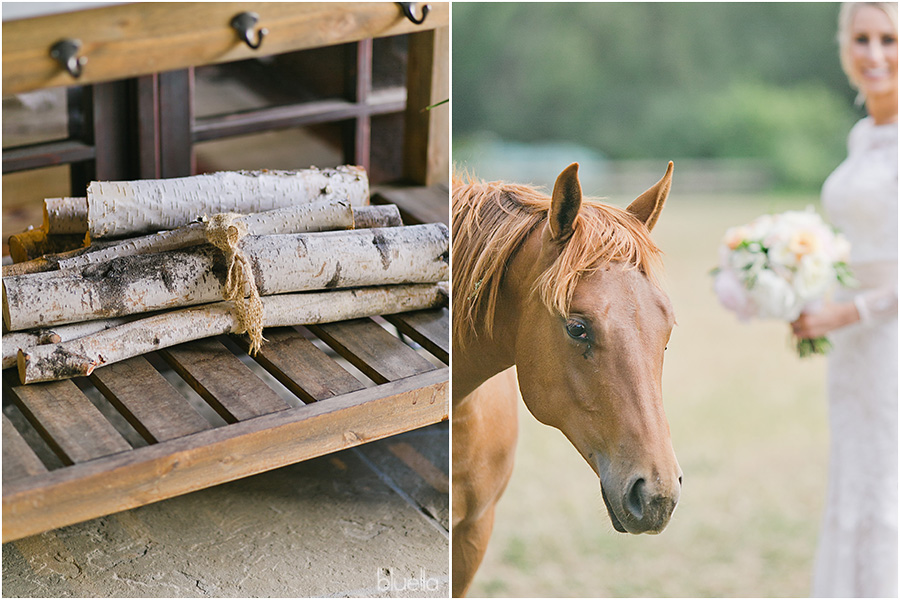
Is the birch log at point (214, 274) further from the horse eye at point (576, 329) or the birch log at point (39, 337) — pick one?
the horse eye at point (576, 329)

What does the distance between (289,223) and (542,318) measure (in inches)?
25.5

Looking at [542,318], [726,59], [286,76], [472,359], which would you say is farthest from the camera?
[726,59]

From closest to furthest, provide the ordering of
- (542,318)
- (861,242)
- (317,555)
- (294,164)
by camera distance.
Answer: (542,318)
(861,242)
(317,555)
(294,164)

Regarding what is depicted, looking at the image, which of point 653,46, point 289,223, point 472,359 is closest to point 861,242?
point 472,359

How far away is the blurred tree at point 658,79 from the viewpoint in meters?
1.88

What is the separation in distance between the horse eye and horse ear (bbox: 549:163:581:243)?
9 cm

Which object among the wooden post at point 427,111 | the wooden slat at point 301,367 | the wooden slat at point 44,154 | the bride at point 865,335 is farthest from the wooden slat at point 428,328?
the wooden slat at point 44,154

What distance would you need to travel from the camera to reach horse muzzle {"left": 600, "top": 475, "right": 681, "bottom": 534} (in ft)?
2.84

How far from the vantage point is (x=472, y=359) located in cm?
106

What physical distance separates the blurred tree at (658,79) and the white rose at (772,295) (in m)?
0.47

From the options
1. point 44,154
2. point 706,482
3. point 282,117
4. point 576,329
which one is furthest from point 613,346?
point 706,482

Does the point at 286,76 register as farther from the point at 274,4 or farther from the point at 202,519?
the point at 202,519

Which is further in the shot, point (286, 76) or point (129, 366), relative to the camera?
point (286, 76)

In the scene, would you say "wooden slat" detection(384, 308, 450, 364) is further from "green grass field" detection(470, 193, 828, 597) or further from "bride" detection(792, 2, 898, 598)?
"green grass field" detection(470, 193, 828, 597)
